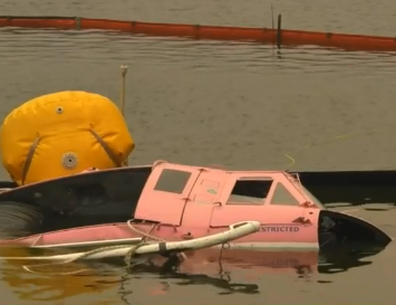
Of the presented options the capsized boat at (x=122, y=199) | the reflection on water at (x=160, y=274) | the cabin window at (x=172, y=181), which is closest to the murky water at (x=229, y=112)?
the reflection on water at (x=160, y=274)

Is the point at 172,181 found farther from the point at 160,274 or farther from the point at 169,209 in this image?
the point at 160,274

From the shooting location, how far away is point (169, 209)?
19969 millimetres

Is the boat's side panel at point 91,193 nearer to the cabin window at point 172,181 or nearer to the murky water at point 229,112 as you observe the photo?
the cabin window at point 172,181

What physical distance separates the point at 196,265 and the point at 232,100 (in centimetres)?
2369

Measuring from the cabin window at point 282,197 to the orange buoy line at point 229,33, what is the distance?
36998 mm

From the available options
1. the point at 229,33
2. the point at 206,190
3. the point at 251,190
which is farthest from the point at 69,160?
the point at 229,33

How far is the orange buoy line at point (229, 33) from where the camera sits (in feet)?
186

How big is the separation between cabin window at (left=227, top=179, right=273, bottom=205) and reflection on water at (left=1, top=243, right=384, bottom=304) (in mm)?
1077

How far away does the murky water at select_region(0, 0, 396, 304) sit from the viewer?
63.8 feet

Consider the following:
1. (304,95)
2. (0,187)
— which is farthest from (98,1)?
(0,187)

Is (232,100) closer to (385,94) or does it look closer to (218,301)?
(385,94)

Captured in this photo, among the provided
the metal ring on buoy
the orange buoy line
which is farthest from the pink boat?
the orange buoy line

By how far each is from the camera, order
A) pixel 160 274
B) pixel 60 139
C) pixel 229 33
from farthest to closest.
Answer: pixel 229 33, pixel 60 139, pixel 160 274

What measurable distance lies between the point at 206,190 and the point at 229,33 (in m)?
40.4
